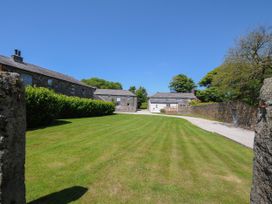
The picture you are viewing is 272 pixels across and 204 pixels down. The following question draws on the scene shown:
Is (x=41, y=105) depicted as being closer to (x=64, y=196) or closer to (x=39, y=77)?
(x=64, y=196)

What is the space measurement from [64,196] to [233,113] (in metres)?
20.3

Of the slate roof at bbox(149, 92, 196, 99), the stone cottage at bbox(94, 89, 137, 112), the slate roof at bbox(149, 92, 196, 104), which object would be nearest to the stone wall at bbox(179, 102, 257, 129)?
the stone cottage at bbox(94, 89, 137, 112)

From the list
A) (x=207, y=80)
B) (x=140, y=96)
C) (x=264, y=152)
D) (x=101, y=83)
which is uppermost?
(x=101, y=83)

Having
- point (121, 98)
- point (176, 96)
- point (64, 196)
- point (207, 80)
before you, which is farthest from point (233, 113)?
point (207, 80)

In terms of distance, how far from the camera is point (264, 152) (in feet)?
7.57

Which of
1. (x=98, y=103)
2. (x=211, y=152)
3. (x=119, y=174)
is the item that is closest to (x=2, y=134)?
(x=119, y=174)

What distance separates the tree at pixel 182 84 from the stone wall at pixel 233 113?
3635 cm

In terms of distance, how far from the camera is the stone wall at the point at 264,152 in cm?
222

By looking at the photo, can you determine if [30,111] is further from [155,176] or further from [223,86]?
[223,86]

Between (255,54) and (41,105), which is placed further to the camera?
(255,54)

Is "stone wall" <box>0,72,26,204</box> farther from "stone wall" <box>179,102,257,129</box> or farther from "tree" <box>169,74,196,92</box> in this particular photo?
"tree" <box>169,74,196,92</box>

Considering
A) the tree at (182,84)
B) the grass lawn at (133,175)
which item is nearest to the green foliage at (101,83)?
the tree at (182,84)

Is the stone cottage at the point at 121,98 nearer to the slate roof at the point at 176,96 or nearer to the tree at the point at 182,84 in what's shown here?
the slate roof at the point at 176,96

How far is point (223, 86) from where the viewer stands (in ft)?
61.5
